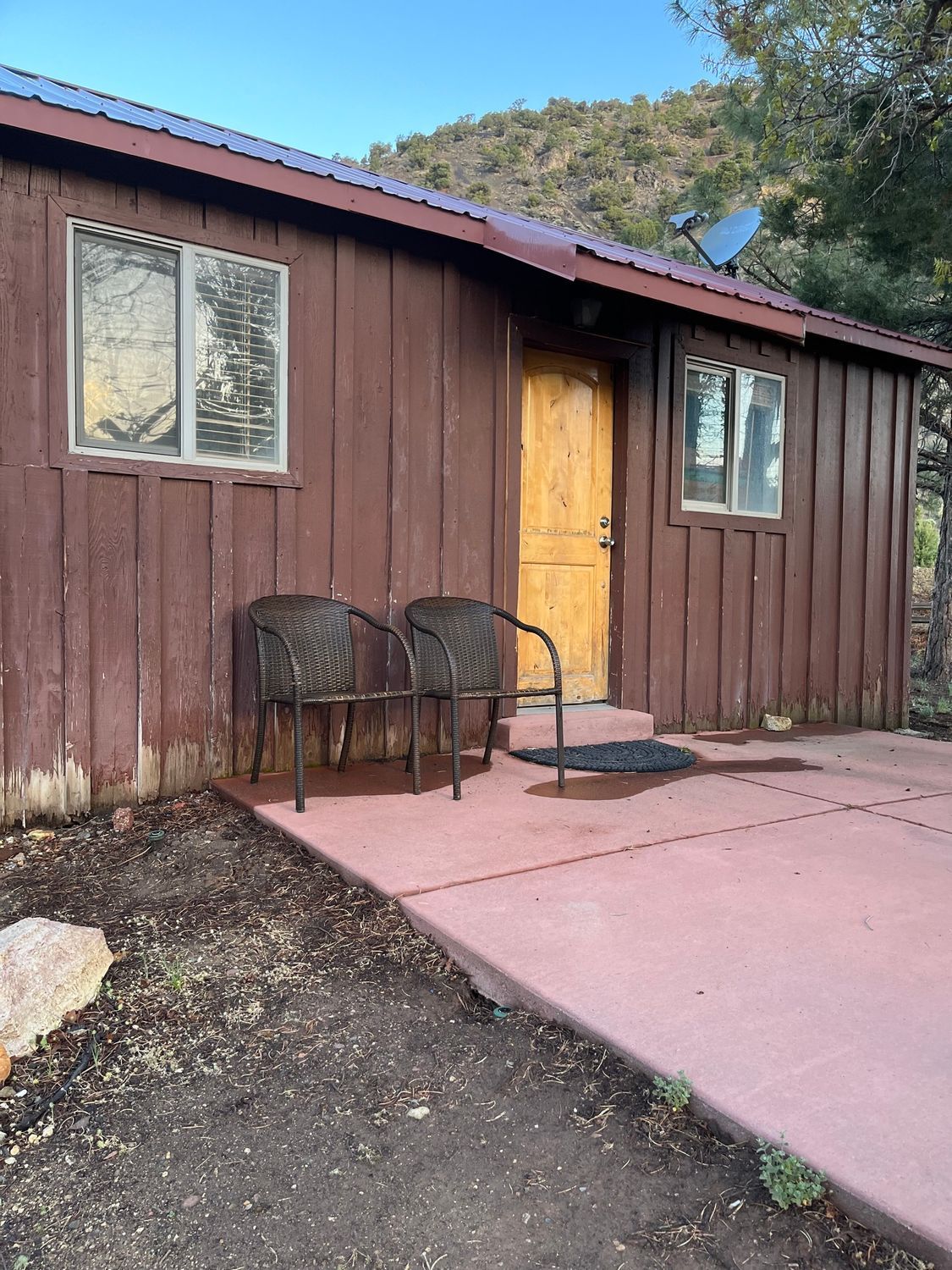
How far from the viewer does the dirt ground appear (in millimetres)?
1246

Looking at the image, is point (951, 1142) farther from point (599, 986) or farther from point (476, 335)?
point (476, 335)

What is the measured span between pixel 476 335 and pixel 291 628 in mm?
1815

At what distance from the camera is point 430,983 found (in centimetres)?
203

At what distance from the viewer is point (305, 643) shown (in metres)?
3.58

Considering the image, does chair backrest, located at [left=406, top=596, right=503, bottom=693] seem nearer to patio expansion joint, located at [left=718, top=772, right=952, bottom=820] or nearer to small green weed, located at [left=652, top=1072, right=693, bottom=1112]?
patio expansion joint, located at [left=718, top=772, right=952, bottom=820]

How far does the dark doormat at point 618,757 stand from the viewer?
4.01m

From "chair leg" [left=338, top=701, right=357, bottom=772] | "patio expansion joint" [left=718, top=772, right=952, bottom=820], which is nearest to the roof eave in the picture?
"chair leg" [left=338, top=701, right=357, bottom=772]

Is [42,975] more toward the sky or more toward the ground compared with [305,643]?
more toward the ground

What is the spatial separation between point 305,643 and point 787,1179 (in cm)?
268

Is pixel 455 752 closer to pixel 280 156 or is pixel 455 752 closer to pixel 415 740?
pixel 415 740

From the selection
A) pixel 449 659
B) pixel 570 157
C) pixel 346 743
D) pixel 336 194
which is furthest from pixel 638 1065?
pixel 570 157

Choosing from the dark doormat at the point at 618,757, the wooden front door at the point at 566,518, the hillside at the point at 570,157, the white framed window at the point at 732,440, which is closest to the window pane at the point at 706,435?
the white framed window at the point at 732,440

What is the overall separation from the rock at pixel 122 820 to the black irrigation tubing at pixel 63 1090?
1.40 m

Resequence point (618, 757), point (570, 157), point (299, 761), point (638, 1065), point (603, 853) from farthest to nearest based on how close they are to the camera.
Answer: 1. point (570, 157)
2. point (618, 757)
3. point (299, 761)
4. point (603, 853)
5. point (638, 1065)
